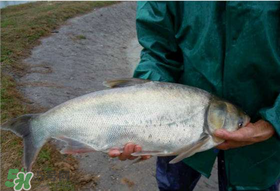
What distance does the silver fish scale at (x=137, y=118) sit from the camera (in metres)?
1.87

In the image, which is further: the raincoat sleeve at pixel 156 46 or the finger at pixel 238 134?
the raincoat sleeve at pixel 156 46

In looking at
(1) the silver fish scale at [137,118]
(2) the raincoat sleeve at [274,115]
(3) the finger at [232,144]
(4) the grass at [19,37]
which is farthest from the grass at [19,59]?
(2) the raincoat sleeve at [274,115]

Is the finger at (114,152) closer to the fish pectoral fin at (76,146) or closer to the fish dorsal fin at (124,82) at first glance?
the fish pectoral fin at (76,146)

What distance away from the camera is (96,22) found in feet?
37.8

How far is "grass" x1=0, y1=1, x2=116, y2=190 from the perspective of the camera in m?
3.46

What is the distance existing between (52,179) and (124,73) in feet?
16.1

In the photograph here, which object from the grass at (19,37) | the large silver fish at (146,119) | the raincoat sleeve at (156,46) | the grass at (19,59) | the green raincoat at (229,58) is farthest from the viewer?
the grass at (19,37)

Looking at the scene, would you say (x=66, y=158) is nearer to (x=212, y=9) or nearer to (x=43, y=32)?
(x=212, y=9)

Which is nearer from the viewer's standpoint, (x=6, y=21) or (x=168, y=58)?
(x=168, y=58)

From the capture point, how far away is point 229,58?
1.78m

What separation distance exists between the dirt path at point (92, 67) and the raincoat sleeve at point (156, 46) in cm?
169

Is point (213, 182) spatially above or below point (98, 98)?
below

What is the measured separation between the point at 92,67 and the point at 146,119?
592cm

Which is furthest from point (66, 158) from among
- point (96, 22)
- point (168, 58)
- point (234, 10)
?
point (96, 22)
